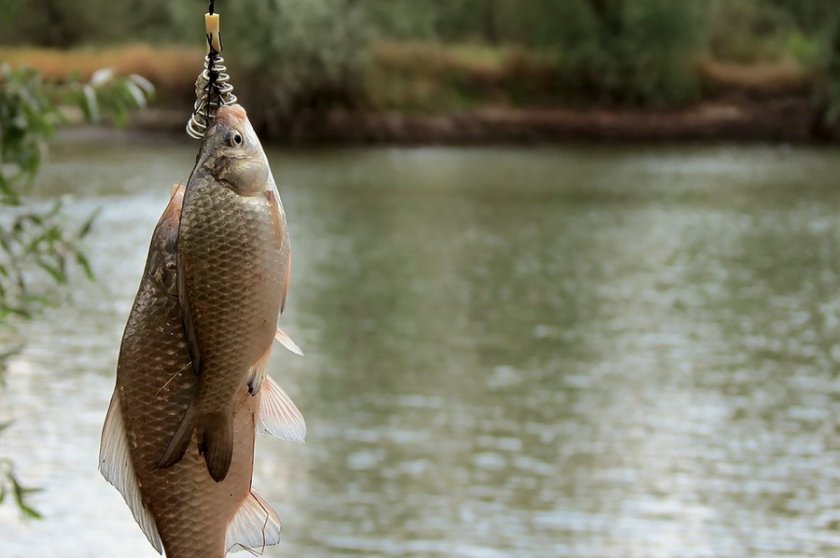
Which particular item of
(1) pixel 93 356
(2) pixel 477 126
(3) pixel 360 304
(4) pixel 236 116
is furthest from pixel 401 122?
(4) pixel 236 116

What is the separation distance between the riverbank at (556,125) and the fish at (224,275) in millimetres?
53803

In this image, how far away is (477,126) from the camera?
57031mm

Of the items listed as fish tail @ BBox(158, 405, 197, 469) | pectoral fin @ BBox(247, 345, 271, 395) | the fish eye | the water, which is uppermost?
the fish eye

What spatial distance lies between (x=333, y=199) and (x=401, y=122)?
1973 centimetres

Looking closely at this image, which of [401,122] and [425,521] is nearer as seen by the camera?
[425,521]

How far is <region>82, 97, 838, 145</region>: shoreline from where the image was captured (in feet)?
185

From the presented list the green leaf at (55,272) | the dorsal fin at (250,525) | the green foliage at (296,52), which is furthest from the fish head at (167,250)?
the green foliage at (296,52)

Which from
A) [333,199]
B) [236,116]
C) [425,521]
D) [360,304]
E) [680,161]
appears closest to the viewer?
[236,116]

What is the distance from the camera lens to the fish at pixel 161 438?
5.78 ft

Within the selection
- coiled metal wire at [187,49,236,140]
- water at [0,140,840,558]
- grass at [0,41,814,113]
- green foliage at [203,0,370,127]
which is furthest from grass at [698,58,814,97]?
coiled metal wire at [187,49,236,140]

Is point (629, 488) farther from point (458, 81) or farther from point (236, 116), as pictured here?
point (458, 81)

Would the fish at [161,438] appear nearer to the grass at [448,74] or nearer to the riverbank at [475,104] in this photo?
the riverbank at [475,104]

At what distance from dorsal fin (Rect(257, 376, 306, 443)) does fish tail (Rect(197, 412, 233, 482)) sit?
0.11m

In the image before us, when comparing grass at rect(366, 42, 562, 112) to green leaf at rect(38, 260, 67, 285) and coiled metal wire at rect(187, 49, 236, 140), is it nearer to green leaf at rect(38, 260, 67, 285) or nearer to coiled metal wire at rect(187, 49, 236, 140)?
green leaf at rect(38, 260, 67, 285)
